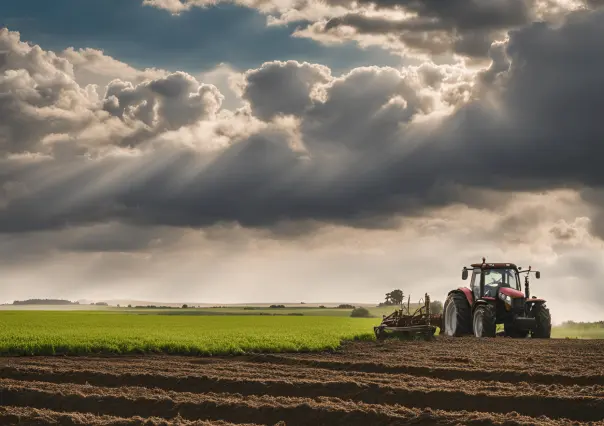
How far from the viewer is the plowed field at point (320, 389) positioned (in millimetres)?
12711

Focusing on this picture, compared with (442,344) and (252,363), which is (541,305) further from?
(252,363)

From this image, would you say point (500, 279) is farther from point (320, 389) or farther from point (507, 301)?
point (320, 389)

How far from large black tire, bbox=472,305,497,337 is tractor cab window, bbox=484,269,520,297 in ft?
3.49

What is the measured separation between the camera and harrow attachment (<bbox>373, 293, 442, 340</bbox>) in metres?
29.4

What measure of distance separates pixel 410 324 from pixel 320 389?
15.5 m

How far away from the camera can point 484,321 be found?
1122 inches

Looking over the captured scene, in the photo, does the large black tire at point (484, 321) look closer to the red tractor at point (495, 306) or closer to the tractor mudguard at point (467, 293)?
the red tractor at point (495, 306)

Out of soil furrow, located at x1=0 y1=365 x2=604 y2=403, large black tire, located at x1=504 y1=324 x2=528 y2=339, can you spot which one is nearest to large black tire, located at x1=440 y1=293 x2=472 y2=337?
large black tire, located at x1=504 y1=324 x2=528 y2=339

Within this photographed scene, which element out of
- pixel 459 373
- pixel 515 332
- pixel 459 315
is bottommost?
pixel 459 373

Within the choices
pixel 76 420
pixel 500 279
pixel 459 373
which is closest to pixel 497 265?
pixel 500 279

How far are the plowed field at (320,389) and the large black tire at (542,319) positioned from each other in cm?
537

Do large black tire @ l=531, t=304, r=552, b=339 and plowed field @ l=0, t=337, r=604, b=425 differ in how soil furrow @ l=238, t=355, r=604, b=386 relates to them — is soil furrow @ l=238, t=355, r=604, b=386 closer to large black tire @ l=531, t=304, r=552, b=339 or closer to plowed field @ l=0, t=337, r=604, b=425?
plowed field @ l=0, t=337, r=604, b=425

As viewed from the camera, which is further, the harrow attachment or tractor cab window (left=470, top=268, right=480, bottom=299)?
tractor cab window (left=470, top=268, right=480, bottom=299)

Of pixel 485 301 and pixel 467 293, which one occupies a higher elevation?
pixel 467 293
